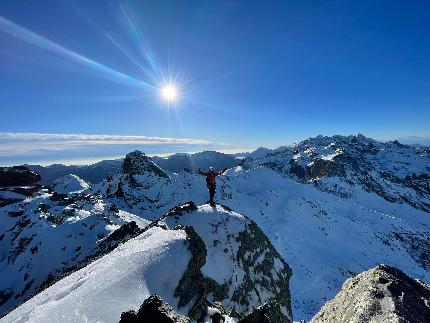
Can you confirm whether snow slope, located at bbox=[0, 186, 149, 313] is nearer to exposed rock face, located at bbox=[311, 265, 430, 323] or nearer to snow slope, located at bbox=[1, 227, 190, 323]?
snow slope, located at bbox=[1, 227, 190, 323]

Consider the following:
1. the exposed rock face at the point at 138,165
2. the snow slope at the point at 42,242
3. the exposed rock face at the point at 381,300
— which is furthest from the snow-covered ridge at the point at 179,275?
the exposed rock face at the point at 138,165

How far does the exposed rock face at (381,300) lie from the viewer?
679 centimetres

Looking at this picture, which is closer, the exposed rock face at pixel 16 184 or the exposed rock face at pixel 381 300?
the exposed rock face at pixel 381 300

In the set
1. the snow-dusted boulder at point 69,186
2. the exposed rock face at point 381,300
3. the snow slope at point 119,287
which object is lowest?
the snow-dusted boulder at point 69,186

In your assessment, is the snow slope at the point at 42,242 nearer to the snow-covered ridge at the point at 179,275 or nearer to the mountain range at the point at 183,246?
the mountain range at the point at 183,246

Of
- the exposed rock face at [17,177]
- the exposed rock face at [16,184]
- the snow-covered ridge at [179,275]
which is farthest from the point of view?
the exposed rock face at [17,177]

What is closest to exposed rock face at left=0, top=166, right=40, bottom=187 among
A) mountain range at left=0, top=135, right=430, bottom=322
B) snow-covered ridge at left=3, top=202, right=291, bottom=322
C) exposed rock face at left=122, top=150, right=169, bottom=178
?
mountain range at left=0, top=135, right=430, bottom=322

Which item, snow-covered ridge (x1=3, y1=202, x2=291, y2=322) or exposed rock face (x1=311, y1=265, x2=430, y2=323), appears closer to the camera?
exposed rock face (x1=311, y1=265, x2=430, y2=323)

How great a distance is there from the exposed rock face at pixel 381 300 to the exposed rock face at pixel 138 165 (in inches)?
3566

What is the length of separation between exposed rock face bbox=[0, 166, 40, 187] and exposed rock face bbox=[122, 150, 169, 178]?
123 ft

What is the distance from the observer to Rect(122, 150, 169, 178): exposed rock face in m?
96.7

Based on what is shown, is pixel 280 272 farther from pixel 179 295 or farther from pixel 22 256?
pixel 22 256

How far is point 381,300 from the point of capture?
7.28 meters

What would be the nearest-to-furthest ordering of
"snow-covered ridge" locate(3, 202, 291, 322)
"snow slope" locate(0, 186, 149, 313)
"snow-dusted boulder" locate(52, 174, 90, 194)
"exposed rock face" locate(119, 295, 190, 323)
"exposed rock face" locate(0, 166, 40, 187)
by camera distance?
"exposed rock face" locate(119, 295, 190, 323) → "snow-covered ridge" locate(3, 202, 291, 322) → "snow slope" locate(0, 186, 149, 313) → "exposed rock face" locate(0, 166, 40, 187) → "snow-dusted boulder" locate(52, 174, 90, 194)
